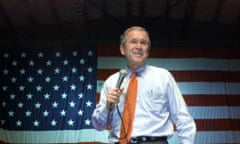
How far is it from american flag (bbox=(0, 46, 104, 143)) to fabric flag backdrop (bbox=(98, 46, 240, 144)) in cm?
29

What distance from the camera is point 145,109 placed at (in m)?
1.77

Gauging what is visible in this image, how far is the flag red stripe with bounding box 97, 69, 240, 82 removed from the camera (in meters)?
5.73

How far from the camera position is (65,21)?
630 cm

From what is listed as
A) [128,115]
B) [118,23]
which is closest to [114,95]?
[128,115]

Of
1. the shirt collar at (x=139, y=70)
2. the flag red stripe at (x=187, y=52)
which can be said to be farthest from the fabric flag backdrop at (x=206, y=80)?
the shirt collar at (x=139, y=70)

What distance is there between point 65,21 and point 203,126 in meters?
2.58

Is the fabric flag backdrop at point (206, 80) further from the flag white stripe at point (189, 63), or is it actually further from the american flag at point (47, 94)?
the american flag at point (47, 94)

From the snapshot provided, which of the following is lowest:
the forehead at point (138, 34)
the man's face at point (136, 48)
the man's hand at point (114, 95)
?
the man's hand at point (114, 95)

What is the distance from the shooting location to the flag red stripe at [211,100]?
5.64 metres

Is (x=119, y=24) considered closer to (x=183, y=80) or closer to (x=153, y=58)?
(x=153, y=58)

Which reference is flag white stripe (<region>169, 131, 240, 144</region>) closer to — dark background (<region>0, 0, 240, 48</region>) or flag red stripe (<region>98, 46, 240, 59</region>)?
flag red stripe (<region>98, 46, 240, 59</region>)

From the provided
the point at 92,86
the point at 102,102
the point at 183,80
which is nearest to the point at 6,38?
the point at 92,86

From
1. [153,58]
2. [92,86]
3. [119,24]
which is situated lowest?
[92,86]

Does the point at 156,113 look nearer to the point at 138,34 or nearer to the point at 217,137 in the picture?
the point at 138,34
